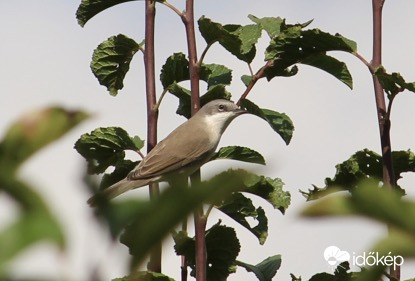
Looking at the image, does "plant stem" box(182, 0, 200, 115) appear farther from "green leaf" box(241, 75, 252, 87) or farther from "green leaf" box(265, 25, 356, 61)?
"green leaf" box(241, 75, 252, 87)

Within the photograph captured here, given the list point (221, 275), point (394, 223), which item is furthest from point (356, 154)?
point (394, 223)

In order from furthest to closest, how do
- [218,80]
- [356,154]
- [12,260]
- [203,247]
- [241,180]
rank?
[218,80], [356,154], [203,247], [241,180], [12,260]

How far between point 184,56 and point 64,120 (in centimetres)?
341

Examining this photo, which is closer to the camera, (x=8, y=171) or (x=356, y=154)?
(x=8, y=171)

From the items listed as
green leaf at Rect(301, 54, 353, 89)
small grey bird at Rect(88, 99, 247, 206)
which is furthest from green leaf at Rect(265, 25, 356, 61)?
small grey bird at Rect(88, 99, 247, 206)

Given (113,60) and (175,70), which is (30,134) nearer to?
(175,70)

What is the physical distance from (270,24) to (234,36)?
420 mm

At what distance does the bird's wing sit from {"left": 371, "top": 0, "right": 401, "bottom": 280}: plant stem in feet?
10.5

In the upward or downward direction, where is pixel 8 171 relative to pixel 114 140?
downward

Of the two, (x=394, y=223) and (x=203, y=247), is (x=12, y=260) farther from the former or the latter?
(x=203, y=247)

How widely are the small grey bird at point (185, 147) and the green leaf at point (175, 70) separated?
213 cm

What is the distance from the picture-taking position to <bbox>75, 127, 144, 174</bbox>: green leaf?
3.93 meters

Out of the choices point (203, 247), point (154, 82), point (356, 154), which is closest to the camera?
point (203, 247)

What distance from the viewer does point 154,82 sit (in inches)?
149
